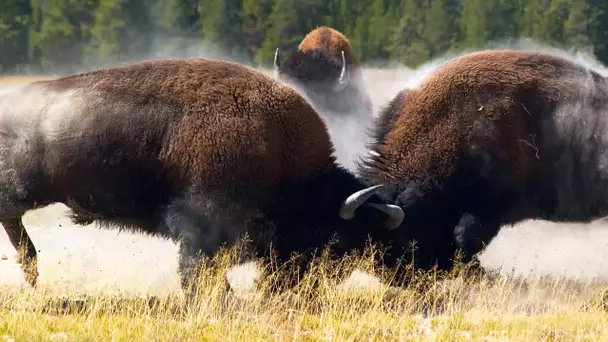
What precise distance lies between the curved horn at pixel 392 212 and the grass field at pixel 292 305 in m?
0.51

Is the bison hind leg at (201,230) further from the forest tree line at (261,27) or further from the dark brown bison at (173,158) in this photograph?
the forest tree line at (261,27)

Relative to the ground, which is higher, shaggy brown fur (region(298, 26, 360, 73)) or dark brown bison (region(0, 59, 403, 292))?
shaggy brown fur (region(298, 26, 360, 73))

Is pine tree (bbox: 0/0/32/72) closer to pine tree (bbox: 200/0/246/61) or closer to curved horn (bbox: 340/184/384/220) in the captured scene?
pine tree (bbox: 200/0/246/61)

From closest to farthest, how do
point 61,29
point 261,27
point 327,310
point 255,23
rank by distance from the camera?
point 327,310 < point 61,29 < point 261,27 < point 255,23

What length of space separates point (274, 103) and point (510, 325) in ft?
9.99

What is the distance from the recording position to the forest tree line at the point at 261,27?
50531 mm

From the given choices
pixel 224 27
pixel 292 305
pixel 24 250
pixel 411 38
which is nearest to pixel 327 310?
pixel 292 305

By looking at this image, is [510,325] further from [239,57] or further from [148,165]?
[239,57]

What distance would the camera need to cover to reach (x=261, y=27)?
57.1 m

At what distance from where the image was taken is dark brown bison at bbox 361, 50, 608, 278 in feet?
31.9

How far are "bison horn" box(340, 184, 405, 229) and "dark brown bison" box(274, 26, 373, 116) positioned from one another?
3.90m

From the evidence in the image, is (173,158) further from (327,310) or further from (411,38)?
(411,38)

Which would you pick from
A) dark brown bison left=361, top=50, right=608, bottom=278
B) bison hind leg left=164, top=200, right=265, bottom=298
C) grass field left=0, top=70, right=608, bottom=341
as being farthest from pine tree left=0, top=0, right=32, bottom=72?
bison hind leg left=164, top=200, right=265, bottom=298

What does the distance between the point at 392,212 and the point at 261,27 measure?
48872mm
